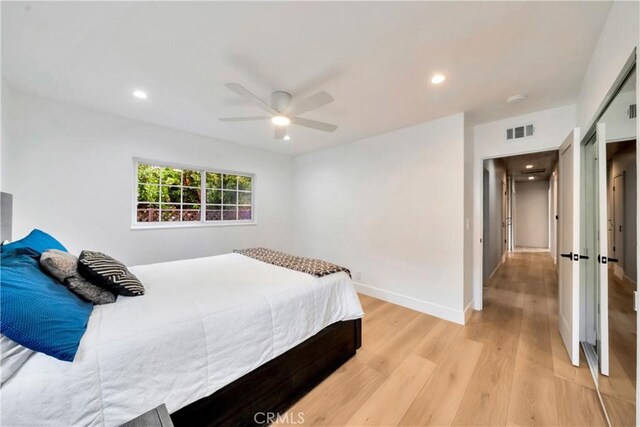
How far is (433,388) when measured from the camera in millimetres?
1776

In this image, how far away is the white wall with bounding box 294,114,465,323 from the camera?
2838 mm

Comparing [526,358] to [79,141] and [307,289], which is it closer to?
[307,289]

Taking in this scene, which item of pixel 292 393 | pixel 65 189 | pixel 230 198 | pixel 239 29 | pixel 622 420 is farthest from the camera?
pixel 230 198

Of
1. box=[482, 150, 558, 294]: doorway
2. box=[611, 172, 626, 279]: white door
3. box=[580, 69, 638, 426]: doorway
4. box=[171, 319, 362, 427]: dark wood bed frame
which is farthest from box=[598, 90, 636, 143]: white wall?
box=[482, 150, 558, 294]: doorway

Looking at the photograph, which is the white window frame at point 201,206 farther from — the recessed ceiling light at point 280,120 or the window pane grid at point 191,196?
the recessed ceiling light at point 280,120

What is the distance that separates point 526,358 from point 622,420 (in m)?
0.77

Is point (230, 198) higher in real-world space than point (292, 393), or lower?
higher

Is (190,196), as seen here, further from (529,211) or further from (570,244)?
(529,211)

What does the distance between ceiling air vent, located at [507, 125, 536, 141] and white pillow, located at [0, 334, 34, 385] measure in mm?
4262

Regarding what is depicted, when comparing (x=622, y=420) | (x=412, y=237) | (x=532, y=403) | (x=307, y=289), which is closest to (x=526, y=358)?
(x=532, y=403)

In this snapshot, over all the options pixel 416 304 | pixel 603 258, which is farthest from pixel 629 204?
pixel 416 304

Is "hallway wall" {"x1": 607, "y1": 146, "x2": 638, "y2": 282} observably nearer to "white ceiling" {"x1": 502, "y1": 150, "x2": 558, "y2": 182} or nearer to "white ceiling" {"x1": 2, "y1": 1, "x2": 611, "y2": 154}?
"white ceiling" {"x1": 2, "y1": 1, "x2": 611, "y2": 154}

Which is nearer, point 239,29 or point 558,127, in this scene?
point 239,29

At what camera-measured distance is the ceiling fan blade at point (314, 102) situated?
183cm
